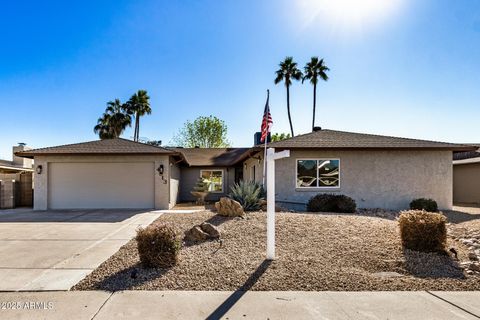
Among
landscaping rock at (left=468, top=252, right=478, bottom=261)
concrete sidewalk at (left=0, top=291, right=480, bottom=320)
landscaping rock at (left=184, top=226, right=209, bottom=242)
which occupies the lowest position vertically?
concrete sidewalk at (left=0, top=291, right=480, bottom=320)

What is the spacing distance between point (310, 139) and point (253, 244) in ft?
28.2

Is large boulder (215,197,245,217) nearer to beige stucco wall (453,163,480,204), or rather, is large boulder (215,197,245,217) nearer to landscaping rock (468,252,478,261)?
landscaping rock (468,252,478,261)

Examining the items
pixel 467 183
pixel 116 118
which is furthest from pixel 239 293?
pixel 116 118

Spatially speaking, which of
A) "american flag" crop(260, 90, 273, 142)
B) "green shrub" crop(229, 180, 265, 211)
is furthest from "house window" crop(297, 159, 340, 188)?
"green shrub" crop(229, 180, 265, 211)

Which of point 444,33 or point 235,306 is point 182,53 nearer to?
point 444,33

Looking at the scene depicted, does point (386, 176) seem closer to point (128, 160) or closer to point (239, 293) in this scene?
point (239, 293)

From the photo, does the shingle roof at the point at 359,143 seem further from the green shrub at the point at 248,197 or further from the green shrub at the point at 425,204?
the green shrub at the point at 248,197

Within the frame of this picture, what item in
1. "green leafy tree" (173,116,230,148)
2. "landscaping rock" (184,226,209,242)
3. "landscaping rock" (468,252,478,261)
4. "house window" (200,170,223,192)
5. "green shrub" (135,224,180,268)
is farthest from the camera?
"green leafy tree" (173,116,230,148)

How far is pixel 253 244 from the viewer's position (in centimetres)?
616

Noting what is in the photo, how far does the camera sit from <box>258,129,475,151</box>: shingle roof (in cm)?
1246

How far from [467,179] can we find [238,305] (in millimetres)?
20728

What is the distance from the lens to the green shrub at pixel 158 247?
15.7 ft

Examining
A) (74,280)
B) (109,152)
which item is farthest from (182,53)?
(74,280)

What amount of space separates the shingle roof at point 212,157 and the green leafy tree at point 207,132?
17028 mm
